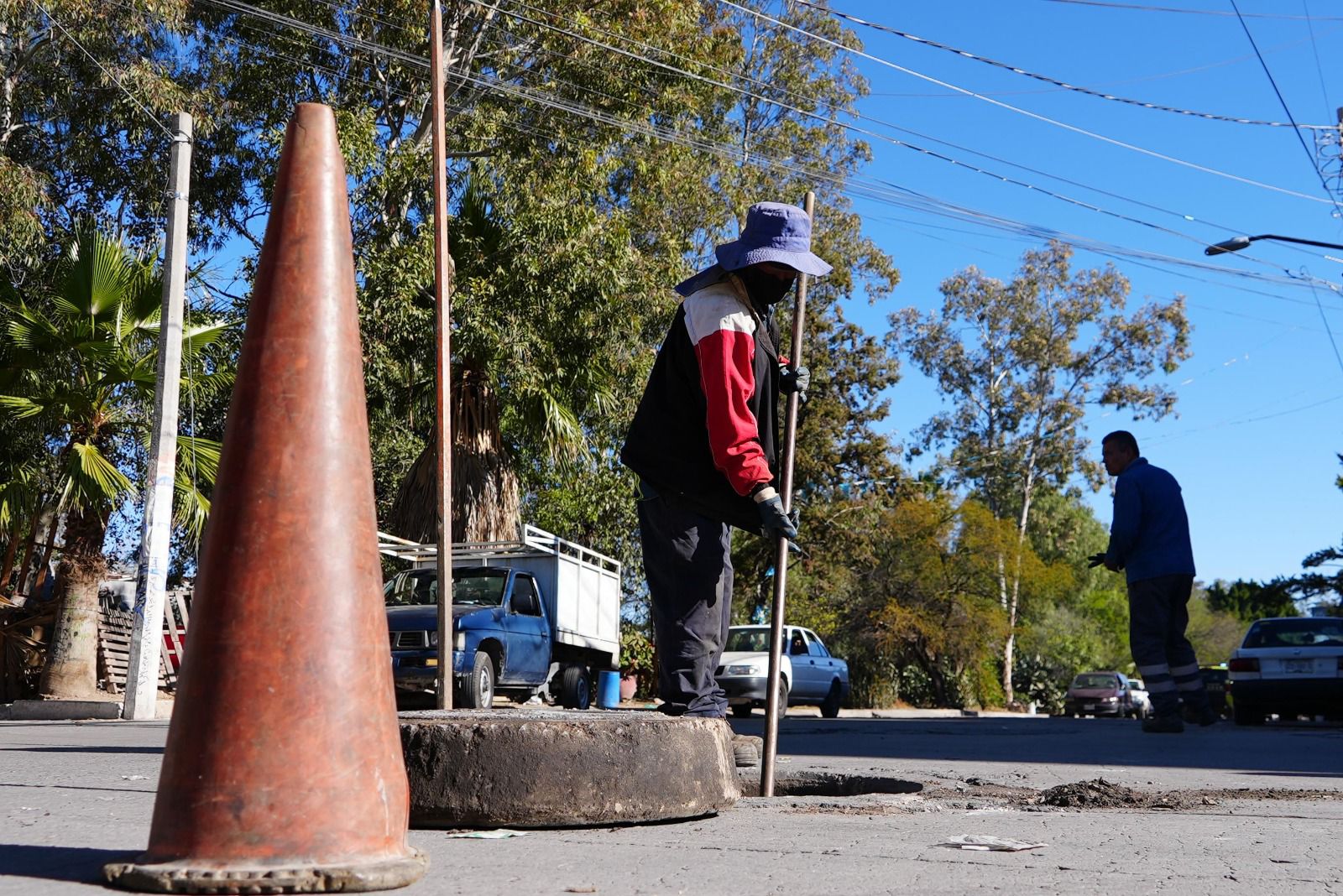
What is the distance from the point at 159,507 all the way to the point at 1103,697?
30621 mm

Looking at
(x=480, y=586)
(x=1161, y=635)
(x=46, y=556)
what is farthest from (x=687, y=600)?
(x=46, y=556)

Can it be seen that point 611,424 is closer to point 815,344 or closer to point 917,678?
point 815,344

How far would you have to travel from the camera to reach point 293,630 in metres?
2.64

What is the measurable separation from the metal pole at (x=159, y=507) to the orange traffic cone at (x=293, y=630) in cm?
1207

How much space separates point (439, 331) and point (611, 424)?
63.2ft

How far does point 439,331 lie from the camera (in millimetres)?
4648

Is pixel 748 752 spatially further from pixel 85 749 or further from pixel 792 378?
pixel 85 749

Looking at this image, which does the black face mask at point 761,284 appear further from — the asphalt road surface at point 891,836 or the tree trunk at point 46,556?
the tree trunk at point 46,556

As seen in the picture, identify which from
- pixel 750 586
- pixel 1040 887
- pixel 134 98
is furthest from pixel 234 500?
pixel 750 586

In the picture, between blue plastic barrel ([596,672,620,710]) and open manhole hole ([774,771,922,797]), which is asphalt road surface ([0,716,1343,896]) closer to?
open manhole hole ([774,771,922,797])

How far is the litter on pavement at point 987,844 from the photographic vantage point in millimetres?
3369

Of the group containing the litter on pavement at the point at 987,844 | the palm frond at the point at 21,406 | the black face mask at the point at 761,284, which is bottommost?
the litter on pavement at the point at 987,844

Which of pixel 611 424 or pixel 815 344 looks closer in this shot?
pixel 611 424

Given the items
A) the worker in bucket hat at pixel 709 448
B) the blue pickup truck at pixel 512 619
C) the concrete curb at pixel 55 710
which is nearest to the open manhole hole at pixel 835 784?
the worker in bucket hat at pixel 709 448
